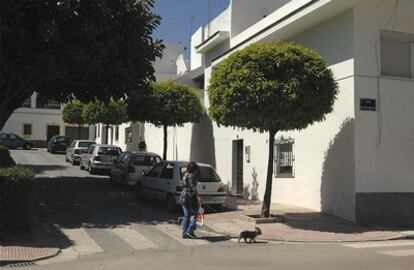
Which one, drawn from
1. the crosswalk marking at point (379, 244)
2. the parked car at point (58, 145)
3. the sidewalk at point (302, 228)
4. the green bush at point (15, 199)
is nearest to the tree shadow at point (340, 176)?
the sidewalk at point (302, 228)

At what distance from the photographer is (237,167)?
21359mm

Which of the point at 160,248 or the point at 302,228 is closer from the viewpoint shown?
the point at 160,248

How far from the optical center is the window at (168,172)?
16.1 m

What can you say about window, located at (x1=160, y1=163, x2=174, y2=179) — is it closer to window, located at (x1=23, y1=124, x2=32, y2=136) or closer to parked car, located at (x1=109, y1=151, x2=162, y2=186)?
parked car, located at (x1=109, y1=151, x2=162, y2=186)

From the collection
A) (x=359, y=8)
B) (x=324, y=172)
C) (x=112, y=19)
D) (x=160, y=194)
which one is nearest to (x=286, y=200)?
(x=324, y=172)

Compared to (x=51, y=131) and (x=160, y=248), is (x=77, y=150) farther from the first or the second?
(x=51, y=131)

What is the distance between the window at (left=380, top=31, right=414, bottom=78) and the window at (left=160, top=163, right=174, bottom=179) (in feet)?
21.9

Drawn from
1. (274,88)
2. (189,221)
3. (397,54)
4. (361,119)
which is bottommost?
(189,221)

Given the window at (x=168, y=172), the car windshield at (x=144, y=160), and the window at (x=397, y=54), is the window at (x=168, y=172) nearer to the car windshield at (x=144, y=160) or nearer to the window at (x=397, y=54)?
the car windshield at (x=144, y=160)

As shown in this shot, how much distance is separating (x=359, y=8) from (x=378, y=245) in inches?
261

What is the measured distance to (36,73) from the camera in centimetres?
1458

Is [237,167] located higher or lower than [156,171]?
higher

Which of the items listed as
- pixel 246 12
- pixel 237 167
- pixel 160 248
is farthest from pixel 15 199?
pixel 246 12

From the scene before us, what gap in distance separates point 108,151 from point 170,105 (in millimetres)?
4837
